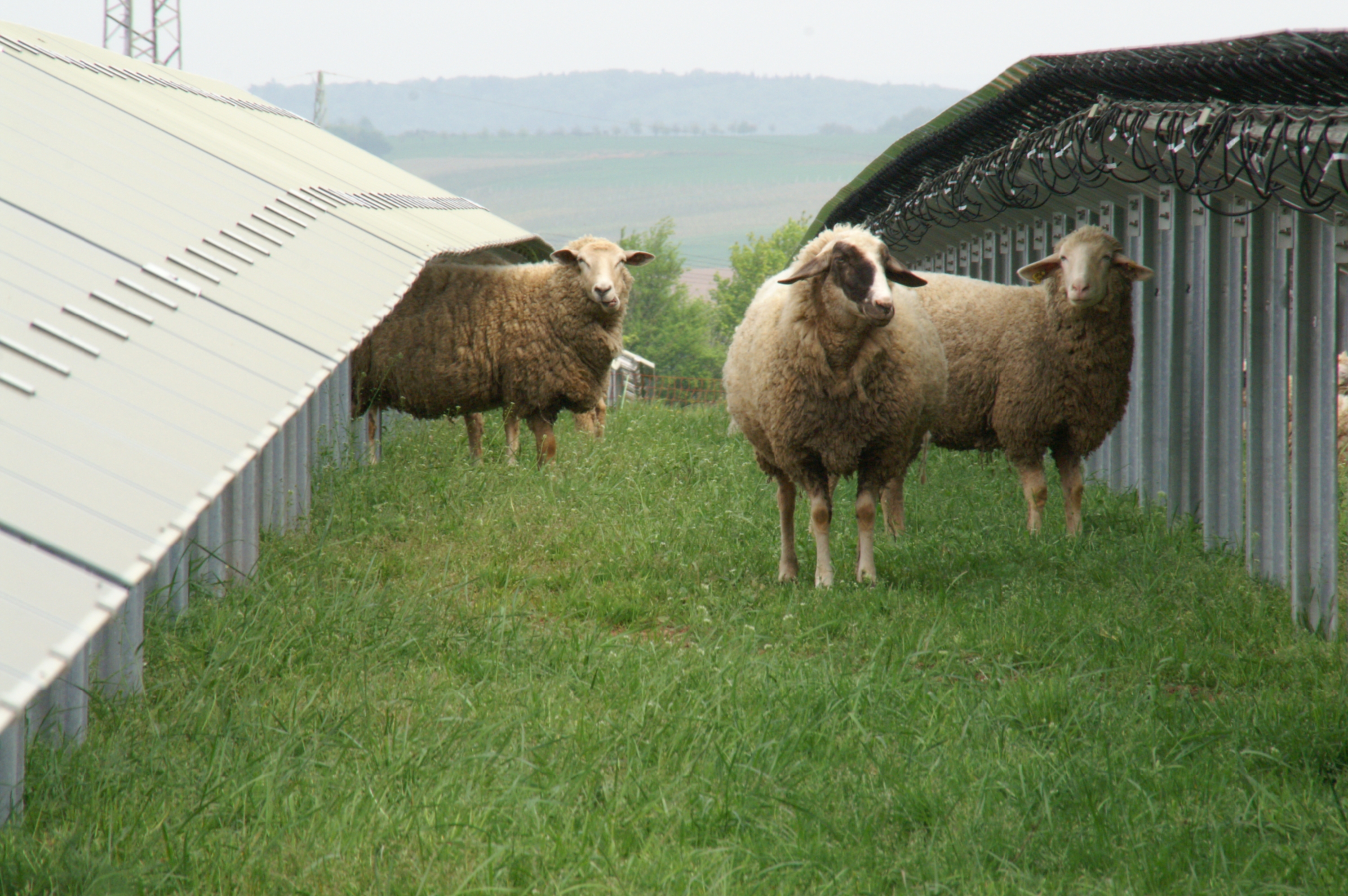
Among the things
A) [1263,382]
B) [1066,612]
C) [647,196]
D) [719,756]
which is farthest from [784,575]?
[647,196]

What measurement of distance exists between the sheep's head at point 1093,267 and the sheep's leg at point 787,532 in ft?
6.71

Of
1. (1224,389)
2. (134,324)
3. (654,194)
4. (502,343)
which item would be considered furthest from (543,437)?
(654,194)

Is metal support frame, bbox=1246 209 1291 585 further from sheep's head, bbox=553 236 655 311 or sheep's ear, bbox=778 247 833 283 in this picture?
sheep's head, bbox=553 236 655 311

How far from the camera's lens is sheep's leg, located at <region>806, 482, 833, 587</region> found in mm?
6043

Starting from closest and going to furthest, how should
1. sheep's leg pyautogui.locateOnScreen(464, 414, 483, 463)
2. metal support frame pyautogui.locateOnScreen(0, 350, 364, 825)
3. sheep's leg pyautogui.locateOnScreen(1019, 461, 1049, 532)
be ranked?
metal support frame pyautogui.locateOnScreen(0, 350, 364, 825)
sheep's leg pyautogui.locateOnScreen(1019, 461, 1049, 532)
sheep's leg pyautogui.locateOnScreen(464, 414, 483, 463)

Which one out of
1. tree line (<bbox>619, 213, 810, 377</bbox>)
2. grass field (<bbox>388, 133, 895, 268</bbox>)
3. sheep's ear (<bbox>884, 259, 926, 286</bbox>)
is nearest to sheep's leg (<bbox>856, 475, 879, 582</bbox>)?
sheep's ear (<bbox>884, 259, 926, 286</bbox>)

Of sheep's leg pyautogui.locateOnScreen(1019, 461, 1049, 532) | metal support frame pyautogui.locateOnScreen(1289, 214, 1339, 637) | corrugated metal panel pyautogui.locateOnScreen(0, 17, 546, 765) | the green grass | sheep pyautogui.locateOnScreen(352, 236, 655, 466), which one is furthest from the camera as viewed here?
sheep pyautogui.locateOnScreen(352, 236, 655, 466)

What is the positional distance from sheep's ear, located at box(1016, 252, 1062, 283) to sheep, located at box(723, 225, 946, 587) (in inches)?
55.4

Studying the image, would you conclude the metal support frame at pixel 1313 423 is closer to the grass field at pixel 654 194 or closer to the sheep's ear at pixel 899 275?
the sheep's ear at pixel 899 275

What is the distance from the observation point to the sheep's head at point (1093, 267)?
23.0ft

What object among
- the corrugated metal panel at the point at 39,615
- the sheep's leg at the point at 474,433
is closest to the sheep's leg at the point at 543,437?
the sheep's leg at the point at 474,433

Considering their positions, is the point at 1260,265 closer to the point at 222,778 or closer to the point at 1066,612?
the point at 1066,612

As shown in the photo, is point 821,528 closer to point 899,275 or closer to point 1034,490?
point 899,275

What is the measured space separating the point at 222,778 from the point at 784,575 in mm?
3629
